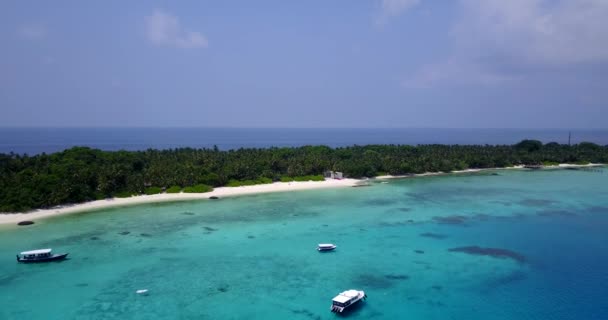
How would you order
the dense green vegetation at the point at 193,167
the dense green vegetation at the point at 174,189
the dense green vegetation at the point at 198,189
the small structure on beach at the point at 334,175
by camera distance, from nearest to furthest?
the dense green vegetation at the point at 193,167 → the dense green vegetation at the point at 174,189 → the dense green vegetation at the point at 198,189 → the small structure on beach at the point at 334,175

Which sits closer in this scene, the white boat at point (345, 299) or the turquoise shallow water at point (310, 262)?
the white boat at point (345, 299)

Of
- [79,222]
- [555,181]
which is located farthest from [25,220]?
[555,181]

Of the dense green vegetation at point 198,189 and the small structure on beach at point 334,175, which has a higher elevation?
the small structure on beach at point 334,175

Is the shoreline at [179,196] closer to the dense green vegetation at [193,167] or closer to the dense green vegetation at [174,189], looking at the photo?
the dense green vegetation at [174,189]

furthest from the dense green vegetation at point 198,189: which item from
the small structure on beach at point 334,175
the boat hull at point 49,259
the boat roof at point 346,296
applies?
the boat roof at point 346,296

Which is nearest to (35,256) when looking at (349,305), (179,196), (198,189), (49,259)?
(49,259)

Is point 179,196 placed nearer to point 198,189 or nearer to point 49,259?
point 198,189

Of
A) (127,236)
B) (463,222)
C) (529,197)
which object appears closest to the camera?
(127,236)

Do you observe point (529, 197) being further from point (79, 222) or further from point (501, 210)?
point (79, 222)
